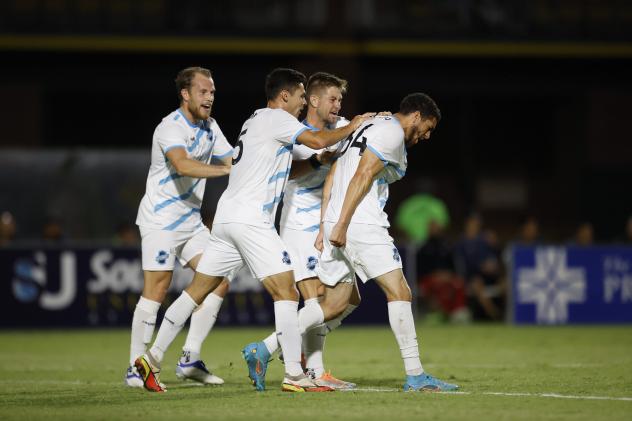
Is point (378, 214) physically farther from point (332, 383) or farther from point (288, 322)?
point (332, 383)

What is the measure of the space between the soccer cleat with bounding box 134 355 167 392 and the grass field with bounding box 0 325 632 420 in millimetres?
81

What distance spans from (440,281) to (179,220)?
855 cm

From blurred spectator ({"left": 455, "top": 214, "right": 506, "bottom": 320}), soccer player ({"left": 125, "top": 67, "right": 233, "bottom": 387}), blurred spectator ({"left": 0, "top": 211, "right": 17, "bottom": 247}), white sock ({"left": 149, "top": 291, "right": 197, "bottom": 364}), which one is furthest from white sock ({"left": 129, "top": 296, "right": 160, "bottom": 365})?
blurred spectator ({"left": 455, "top": 214, "right": 506, "bottom": 320})

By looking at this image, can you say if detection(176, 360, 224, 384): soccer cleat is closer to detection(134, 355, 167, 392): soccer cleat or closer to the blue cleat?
detection(134, 355, 167, 392): soccer cleat

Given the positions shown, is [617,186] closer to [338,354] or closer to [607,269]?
[607,269]

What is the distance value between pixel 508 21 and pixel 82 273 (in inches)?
393

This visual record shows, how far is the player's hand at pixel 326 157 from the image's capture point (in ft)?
28.1

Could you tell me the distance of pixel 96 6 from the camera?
21094 mm

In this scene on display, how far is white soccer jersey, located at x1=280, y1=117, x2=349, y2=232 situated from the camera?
874 centimetres

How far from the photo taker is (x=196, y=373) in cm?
894

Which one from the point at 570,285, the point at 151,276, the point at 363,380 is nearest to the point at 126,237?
the point at 570,285

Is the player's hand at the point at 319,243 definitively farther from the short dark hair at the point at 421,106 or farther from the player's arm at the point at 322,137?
the short dark hair at the point at 421,106

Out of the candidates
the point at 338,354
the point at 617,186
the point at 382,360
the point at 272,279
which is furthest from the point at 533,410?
the point at 617,186

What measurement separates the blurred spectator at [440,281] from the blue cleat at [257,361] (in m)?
8.89
